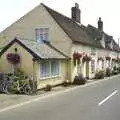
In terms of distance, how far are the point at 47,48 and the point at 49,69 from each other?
328 cm

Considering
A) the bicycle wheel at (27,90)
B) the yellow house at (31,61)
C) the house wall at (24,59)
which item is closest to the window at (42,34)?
the yellow house at (31,61)

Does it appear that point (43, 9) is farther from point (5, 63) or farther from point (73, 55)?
point (5, 63)

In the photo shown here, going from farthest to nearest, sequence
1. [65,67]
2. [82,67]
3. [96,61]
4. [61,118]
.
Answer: [96,61] → [82,67] → [65,67] → [61,118]

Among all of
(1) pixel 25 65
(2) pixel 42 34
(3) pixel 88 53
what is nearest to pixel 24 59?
(1) pixel 25 65

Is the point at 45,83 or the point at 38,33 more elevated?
the point at 38,33

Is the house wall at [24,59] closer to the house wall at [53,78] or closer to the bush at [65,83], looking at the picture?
the house wall at [53,78]

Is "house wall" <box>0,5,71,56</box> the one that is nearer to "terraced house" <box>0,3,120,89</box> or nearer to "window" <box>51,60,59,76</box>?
"terraced house" <box>0,3,120,89</box>

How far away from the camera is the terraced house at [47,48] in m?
27.7

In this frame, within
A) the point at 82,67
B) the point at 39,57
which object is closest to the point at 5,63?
the point at 39,57

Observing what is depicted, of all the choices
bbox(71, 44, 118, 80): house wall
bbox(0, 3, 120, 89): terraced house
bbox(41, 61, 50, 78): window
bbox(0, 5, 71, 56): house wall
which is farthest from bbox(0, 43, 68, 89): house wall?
bbox(71, 44, 118, 80): house wall

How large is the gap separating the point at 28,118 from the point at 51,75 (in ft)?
58.1

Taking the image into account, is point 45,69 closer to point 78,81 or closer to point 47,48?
point 47,48

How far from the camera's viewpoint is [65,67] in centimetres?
3650

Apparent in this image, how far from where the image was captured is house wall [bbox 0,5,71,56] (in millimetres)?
37094
